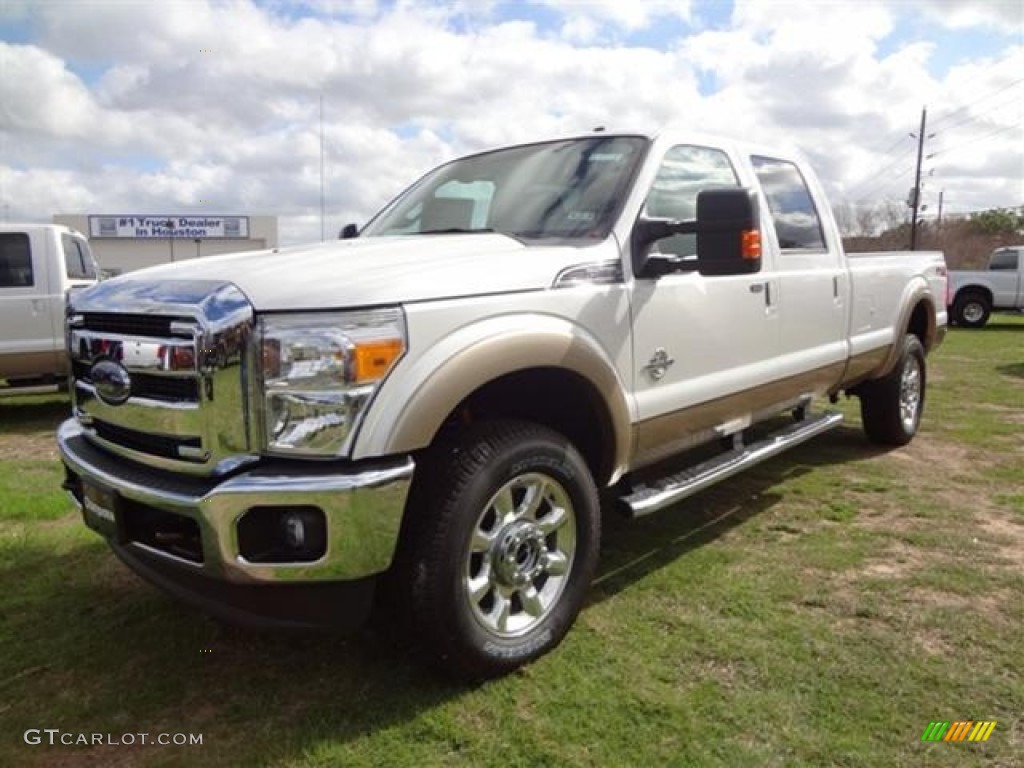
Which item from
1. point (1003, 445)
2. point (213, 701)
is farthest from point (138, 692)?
point (1003, 445)

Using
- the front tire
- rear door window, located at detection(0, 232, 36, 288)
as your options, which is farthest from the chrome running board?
rear door window, located at detection(0, 232, 36, 288)

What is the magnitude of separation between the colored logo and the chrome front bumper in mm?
1716

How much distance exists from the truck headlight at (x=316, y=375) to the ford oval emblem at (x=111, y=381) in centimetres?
59

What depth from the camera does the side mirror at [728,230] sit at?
9.25 ft

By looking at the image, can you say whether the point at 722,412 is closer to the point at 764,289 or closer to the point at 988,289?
the point at 764,289

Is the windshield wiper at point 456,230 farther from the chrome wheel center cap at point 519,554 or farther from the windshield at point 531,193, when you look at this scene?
the chrome wheel center cap at point 519,554

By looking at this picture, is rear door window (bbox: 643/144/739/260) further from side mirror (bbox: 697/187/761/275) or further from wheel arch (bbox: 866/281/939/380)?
wheel arch (bbox: 866/281/939/380)

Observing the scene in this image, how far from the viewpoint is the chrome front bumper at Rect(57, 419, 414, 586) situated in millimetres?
2254

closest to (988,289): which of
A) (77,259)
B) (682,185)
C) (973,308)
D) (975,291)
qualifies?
(975,291)

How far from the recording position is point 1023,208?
45.2 meters

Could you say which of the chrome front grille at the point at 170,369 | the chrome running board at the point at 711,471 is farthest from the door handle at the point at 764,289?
the chrome front grille at the point at 170,369

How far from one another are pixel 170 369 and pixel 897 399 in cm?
514

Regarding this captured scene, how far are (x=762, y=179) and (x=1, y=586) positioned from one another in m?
4.22

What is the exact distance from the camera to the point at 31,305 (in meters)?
7.93
